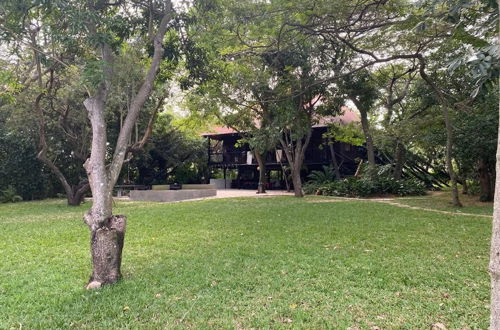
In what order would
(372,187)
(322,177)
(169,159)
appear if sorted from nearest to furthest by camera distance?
(372,187) → (322,177) → (169,159)

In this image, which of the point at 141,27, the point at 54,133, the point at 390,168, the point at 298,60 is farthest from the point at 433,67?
the point at 54,133

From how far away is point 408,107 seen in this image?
63.7ft

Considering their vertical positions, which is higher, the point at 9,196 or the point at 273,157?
the point at 273,157

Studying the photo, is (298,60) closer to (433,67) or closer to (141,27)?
(433,67)

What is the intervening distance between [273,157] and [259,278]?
2040 cm

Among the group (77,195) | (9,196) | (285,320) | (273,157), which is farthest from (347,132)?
(9,196)

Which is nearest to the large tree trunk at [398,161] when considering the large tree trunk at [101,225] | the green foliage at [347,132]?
the green foliage at [347,132]

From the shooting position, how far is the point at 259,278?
4.35 m

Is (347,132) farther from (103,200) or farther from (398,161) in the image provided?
(103,200)

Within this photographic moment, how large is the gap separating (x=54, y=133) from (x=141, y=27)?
38.2 ft

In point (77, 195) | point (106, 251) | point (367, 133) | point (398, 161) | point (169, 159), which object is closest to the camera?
point (106, 251)

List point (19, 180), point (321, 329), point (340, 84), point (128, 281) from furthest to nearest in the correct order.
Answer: point (19, 180)
point (340, 84)
point (128, 281)
point (321, 329)

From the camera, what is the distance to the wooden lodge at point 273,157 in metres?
22.7

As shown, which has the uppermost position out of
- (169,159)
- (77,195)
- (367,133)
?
(367,133)
